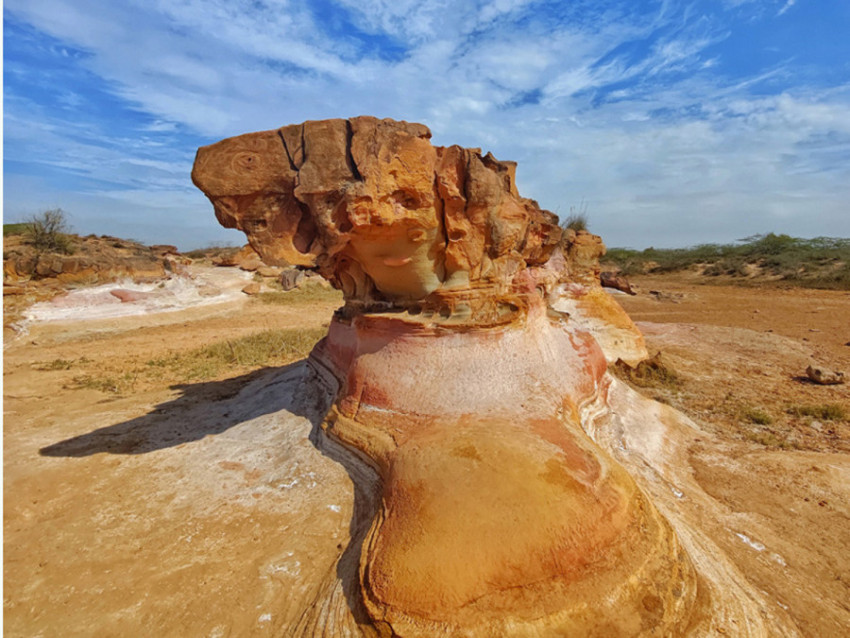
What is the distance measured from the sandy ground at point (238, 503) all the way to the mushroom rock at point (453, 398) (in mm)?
304

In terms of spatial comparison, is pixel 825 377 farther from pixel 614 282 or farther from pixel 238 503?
pixel 614 282

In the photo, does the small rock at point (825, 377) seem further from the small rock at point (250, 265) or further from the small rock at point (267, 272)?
the small rock at point (250, 265)

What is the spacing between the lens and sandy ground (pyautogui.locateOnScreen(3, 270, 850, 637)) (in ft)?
6.41

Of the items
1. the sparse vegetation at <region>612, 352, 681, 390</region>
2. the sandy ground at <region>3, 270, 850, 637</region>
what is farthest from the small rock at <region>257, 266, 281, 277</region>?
the sparse vegetation at <region>612, 352, 681, 390</region>

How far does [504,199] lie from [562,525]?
2166 millimetres

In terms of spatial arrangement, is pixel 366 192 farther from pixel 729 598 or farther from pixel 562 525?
pixel 729 598

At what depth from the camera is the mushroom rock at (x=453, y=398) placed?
69.1 inches

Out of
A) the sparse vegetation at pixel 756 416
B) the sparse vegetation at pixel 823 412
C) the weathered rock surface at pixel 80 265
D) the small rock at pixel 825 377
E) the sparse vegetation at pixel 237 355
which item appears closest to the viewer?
the sparse vegetation at pixel 756 416

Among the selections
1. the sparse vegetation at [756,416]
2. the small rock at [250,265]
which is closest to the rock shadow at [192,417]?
the sparse vegetation at [756,416]

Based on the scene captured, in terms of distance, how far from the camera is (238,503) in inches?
101

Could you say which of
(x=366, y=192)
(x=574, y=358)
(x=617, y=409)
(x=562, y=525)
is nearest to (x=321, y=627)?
(x=562, y=525)

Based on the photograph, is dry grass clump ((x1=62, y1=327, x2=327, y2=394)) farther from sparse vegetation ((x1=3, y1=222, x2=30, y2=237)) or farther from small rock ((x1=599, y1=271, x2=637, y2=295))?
sparse vegetation ((x1=3, y1=222, x2=30, y2=237))

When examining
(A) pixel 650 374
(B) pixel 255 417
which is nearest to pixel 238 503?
(B) pixel 255 417

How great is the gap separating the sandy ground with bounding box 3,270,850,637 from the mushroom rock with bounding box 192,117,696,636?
1.00 feet
